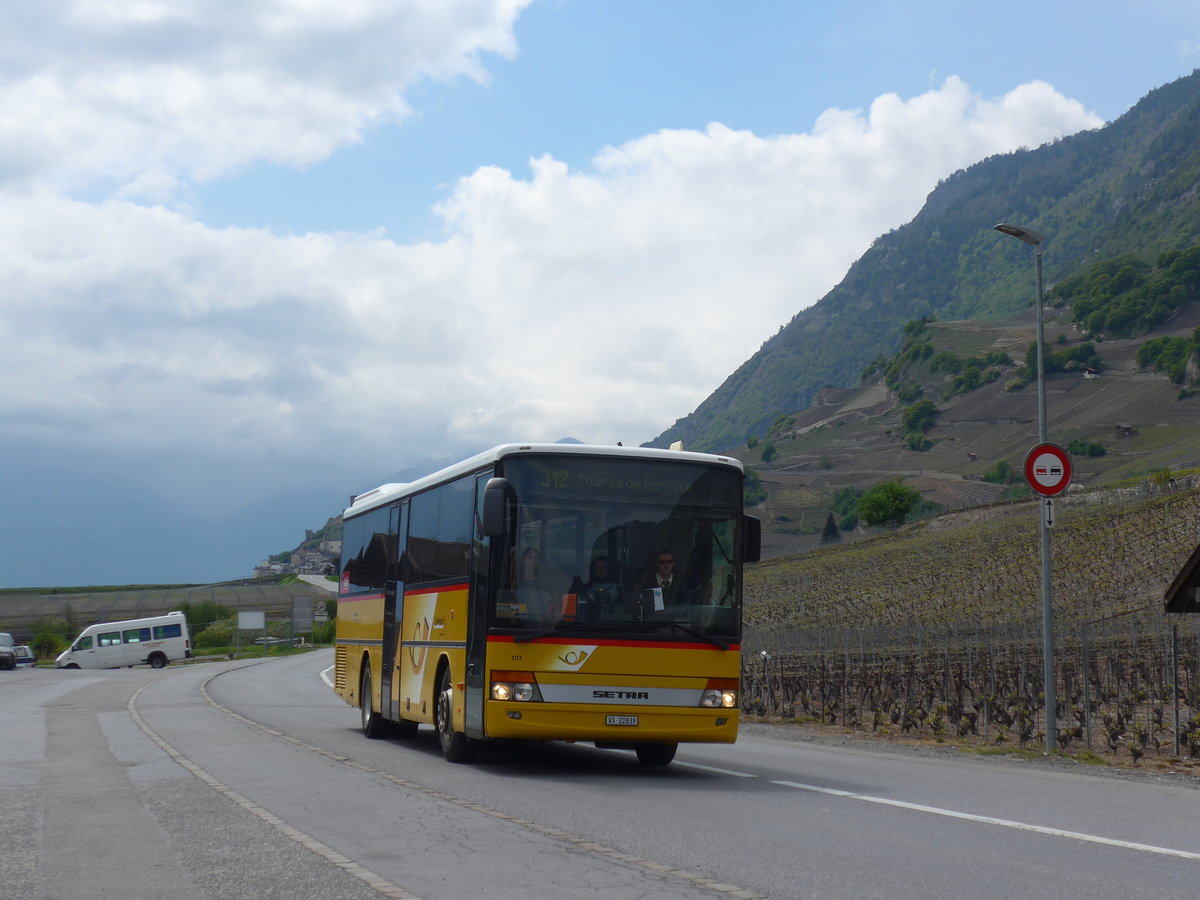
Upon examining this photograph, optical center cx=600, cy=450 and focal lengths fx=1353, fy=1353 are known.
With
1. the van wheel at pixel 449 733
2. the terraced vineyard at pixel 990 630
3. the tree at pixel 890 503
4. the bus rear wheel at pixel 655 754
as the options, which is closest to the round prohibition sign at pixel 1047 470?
the terraced vineyard at pixel 990 630

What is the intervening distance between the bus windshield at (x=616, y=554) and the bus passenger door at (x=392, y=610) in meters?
4.37

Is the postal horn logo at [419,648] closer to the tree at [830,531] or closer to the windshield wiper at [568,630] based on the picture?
the windshield wiper at [568,630]

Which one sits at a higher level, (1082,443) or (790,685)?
(1082,443)

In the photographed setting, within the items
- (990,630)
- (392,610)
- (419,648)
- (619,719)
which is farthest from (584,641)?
(990,630)

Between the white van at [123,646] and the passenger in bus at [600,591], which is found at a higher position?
the passenger in bus at [600,591]

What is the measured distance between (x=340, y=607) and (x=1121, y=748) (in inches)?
451

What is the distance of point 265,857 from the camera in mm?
7777

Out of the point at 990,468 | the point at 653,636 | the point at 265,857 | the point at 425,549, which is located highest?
the point at 990,468

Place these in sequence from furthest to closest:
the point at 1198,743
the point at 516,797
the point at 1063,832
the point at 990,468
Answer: the point at 990,468
the point at 1198,743
the point at 516,797
the point at 1063,832

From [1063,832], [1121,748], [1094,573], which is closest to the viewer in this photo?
[1063,832]

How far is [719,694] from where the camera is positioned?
40.7ft

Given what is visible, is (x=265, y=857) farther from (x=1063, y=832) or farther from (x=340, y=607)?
(x=340, y=607)

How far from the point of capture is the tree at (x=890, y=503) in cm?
15538

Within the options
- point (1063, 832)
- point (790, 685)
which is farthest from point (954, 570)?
point (1063, 832)
